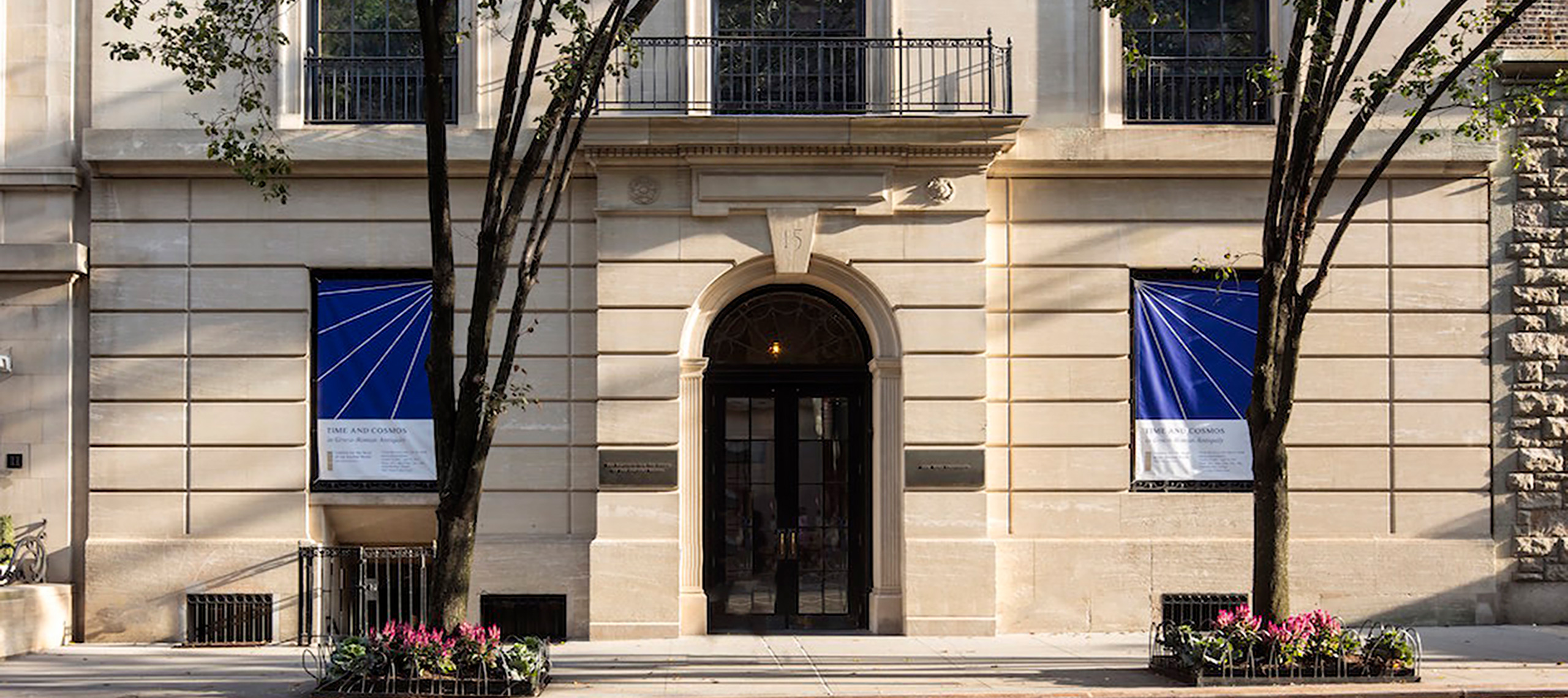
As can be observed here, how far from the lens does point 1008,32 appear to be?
1836cm

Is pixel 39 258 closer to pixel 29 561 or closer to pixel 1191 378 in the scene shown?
pixel 29 561

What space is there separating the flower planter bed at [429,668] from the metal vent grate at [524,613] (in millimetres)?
4320

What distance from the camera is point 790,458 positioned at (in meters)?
18.5

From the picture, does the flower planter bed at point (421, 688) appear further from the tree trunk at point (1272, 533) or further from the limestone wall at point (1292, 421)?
the limestone wall at point (1292, 421)

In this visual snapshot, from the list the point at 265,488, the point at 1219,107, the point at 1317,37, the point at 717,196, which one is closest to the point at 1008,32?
the point at 1219,107

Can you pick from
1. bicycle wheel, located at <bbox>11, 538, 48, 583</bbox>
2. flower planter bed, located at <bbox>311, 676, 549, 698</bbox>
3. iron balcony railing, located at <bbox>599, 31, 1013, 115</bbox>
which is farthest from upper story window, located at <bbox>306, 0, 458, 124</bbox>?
flower planter bed, located at <bbox>311, 676, 549, 698</bbox>

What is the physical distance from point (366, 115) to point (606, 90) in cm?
280

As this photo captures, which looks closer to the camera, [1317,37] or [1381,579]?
[1317,37]

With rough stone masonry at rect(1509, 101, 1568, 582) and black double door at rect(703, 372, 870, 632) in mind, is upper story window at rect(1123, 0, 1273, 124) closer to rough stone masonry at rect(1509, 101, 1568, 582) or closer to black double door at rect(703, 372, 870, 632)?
rough stone masonry at rect(1509, 101, 1568, 582)

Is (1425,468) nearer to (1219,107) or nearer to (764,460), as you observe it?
(1219,107)

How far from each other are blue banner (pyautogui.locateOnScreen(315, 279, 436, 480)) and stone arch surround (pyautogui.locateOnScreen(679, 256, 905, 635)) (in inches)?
118

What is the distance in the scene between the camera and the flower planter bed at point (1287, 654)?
13867mm

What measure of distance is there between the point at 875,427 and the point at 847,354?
977 mm

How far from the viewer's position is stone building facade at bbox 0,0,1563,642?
1772 cm
